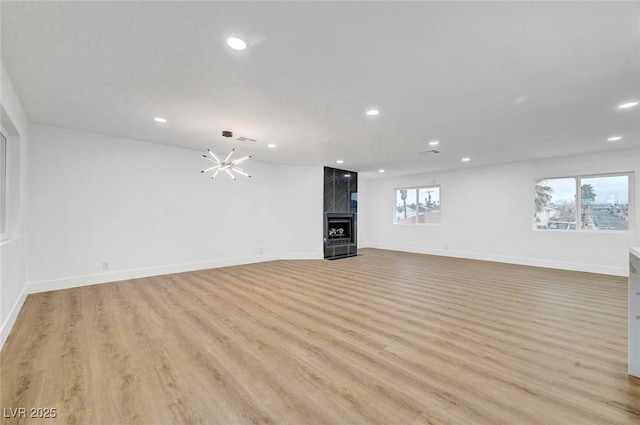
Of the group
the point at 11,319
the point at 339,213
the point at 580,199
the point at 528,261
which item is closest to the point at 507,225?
the point at 528,261

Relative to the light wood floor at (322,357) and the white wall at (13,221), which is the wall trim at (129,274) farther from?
the white wall at (13,221)

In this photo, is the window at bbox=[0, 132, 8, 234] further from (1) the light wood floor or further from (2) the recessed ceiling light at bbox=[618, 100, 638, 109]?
(2) the recessed ceiling light at bbox=[618, 100, 638, 109]

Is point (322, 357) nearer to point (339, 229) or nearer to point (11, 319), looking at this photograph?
point (11, 319)

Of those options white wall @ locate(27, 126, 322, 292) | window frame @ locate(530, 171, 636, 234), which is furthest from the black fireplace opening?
window frame @ locate(530, 171, 636, 234)

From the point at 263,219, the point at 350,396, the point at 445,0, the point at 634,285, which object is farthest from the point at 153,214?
the point at 634,285

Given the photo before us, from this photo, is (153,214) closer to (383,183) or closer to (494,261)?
(383,183)

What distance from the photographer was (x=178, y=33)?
2.13 meters

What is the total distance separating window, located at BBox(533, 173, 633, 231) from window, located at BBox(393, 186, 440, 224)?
8.72 feet

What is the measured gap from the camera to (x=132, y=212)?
5.22 metres

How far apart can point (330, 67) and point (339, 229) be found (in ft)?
20.7

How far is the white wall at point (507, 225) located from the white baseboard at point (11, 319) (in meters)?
9.01

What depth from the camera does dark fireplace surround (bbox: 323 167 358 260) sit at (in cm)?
809

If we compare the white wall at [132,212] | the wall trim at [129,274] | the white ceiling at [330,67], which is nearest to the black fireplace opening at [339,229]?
the white wall at [132,212]

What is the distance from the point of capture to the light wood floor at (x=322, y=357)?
5.74ft
